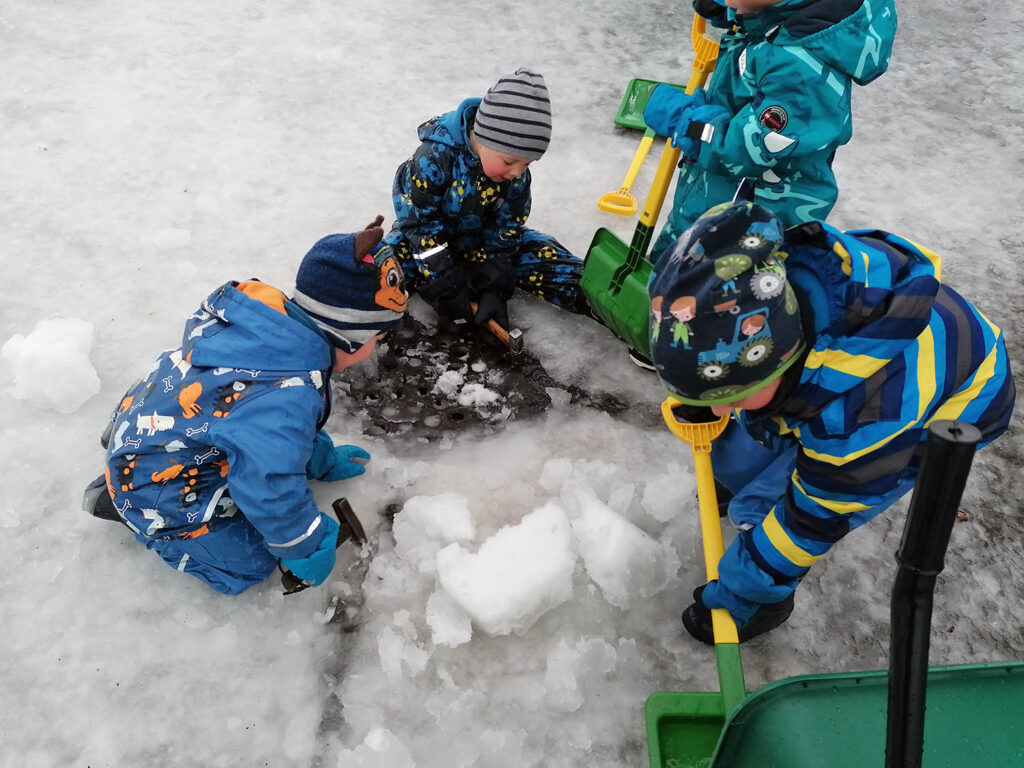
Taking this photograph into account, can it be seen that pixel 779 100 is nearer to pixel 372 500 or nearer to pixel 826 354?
pixel 826 354

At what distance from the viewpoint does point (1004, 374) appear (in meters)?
1.37

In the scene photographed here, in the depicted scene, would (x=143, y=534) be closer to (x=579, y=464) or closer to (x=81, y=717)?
(x=81, y=717)

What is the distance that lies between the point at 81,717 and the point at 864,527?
1.99 metres

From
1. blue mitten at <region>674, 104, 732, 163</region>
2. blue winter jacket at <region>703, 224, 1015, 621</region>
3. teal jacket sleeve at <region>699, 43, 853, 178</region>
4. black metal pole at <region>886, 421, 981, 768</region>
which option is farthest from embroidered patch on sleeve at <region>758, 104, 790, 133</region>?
black metal pole at <region>886, 421, 981, 768</region>

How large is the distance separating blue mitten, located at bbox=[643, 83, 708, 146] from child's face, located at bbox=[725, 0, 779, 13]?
1.00ft

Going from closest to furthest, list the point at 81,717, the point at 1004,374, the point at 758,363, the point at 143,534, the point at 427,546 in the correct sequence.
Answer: the point at 758,363 < the point at 1004,374 < the point at 81,717 < the point at 143,534 < the point at 427,546

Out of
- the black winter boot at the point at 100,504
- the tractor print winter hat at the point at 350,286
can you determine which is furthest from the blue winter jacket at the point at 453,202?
the black winter boot at the point at 100,504

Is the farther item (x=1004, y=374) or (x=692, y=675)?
(x=692, y=675)

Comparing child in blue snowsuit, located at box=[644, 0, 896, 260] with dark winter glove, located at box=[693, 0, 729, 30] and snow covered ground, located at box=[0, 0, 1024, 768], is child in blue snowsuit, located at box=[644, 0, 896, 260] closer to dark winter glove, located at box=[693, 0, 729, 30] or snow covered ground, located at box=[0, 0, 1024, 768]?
dark winter glove, located at box=[693, 0, 729, 30]

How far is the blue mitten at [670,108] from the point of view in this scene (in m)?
2.10

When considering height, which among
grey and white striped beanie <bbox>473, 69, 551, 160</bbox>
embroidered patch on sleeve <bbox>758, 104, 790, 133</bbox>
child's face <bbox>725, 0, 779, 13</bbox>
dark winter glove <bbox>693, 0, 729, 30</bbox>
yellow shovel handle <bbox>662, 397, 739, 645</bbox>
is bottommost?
→ yellow shovel handle <bbox>662, 397, 739, 645</bbox>

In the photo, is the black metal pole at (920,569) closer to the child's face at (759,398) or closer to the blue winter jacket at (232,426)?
the child's face at (759,398)

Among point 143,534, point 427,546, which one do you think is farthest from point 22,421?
point 427,546

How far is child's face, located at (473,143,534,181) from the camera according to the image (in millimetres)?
2270
